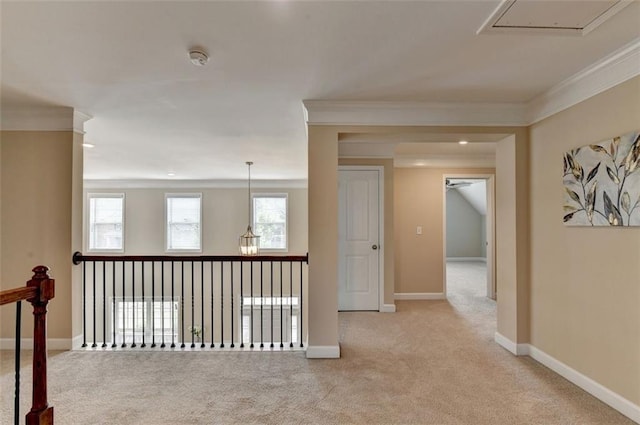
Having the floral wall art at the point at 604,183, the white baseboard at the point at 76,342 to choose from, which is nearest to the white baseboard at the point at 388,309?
the floral wall art at the point at 604,183

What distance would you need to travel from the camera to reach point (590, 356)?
7.77ft

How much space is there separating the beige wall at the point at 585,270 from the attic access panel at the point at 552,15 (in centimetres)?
61

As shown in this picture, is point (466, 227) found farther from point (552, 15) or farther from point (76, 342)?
point (76, 342)

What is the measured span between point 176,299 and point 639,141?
8425 millimetres

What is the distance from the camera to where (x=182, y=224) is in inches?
323

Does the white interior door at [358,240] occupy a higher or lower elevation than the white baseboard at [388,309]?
higher

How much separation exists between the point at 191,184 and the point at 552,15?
7797 mm

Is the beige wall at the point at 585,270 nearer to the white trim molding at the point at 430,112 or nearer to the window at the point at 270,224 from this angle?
the white trim molding at the point at 430,112

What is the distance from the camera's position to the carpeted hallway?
2.10 metres

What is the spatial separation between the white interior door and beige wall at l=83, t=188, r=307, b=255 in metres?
3.84

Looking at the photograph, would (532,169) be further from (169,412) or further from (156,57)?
(169,412)

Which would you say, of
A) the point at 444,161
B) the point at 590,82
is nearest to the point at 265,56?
the point at 590,82

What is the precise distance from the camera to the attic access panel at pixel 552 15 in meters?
1.64

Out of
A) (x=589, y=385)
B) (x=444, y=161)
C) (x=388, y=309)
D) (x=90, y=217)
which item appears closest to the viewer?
(x=589, y=385)
